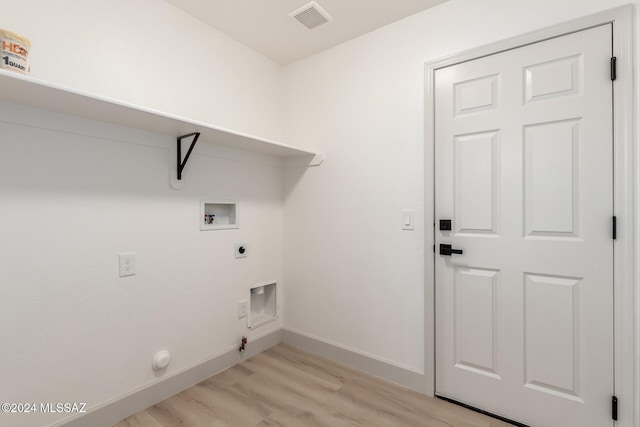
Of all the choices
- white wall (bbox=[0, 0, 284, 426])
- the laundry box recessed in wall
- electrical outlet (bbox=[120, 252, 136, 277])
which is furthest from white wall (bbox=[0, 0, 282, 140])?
the laundry box recessed in wall

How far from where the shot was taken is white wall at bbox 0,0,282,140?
147 centimetres

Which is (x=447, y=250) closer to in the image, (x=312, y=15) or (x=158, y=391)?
(x=312, y=15)

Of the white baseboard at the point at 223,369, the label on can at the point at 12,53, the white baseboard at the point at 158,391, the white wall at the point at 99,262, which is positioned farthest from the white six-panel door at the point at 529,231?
the label on can at the point at 12,53

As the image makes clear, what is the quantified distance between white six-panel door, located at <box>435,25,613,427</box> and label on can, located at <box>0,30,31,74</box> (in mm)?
2036

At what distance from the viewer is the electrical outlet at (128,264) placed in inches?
66.7

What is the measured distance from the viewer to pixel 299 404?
1.84 m

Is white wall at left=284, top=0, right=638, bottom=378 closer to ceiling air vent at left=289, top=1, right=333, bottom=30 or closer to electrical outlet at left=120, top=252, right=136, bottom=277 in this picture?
ceiling air vent at left=289, top=1, right=333, bottom=30

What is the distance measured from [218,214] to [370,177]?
117 cm

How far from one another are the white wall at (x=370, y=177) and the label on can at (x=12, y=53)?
176 centimetres

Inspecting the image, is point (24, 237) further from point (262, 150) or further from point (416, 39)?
point (416, 39)

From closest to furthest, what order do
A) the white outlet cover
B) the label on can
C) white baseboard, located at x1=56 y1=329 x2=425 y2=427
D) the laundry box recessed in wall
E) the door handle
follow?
the label on can → white baseboard, located at x1=56 y1=329 x2=425 y2=427 → the door handle → the white outlet cover → the laundry box recessed in wall

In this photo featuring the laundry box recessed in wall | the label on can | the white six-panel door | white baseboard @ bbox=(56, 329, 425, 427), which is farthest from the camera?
the laundry box recessed in wall

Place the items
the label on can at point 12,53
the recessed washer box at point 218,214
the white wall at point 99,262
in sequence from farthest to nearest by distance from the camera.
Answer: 1. the recessed washer box at point 218,214
2. the white wall at point 99,262
3. the label on can at point 12,53

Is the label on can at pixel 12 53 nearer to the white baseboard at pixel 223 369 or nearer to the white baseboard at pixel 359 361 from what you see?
the white baseboard at pixel 223 369
